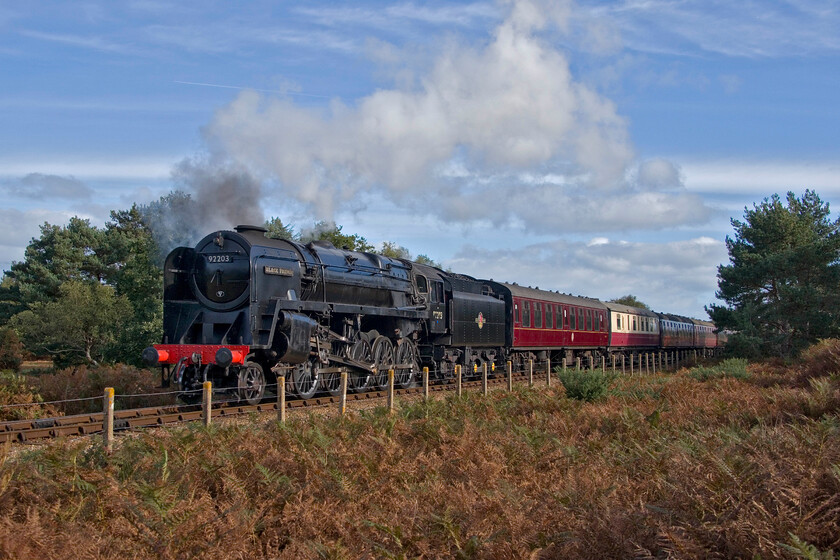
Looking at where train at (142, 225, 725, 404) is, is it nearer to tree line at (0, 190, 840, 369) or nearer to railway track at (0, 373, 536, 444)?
railway track at (0, 373, 536, 444)

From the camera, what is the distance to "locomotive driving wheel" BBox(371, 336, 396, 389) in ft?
64.3

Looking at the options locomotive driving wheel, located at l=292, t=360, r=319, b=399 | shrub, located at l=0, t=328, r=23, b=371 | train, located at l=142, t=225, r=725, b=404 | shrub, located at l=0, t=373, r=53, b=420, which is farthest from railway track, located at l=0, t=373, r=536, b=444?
shrub, located at l=0, t=328, r=23, b=371

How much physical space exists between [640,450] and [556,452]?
3.56 feet

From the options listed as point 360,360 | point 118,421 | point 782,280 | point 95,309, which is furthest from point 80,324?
point 782,280

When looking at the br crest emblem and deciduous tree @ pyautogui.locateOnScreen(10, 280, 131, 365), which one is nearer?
the br crest emblem

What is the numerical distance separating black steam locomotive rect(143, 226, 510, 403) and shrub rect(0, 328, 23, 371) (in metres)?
31.6

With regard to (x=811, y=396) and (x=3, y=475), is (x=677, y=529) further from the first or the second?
(x=811, y=396)

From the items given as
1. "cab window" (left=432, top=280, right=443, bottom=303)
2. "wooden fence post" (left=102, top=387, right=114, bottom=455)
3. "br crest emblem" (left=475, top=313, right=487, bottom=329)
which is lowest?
"wooden fence post" (left=102, top=387, right=114, bottom=455)

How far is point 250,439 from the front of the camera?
991 cm

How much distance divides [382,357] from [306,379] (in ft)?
11.4

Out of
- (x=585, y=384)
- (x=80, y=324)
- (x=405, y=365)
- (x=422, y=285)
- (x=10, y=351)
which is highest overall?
(x=422, y=285)

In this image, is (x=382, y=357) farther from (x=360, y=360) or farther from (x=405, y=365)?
(x=360, y=360)

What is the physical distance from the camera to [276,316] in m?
15.5

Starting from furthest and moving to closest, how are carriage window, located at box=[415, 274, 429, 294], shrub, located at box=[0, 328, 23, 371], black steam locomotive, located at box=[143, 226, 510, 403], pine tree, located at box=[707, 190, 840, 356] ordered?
shrub, located at box=[0, 328, 23, 371] < pine tree, located at box=[707, 190, 840, 356] < carriage window, located at box=[415, 274, 429, 294] < black steam locomotive, located at box=[143, 226, 510, 403]
